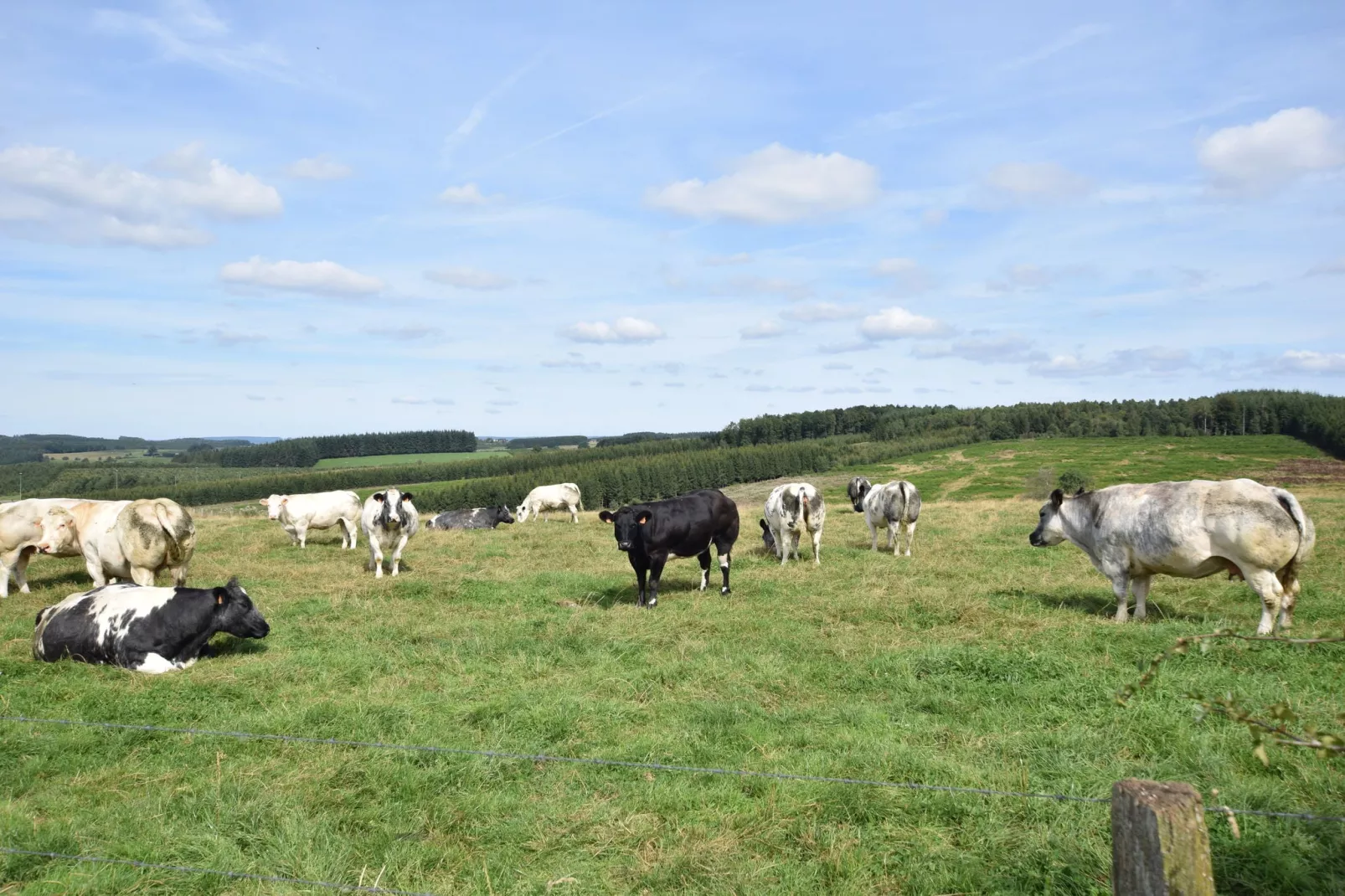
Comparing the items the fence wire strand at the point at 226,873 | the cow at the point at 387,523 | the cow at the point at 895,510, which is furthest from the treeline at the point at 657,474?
the fence wire strand at the point at 226,873

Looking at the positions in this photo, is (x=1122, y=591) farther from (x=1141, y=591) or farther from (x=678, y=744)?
(x=678, y=744)

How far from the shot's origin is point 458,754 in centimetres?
701

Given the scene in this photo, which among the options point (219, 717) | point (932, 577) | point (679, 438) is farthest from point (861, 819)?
point (679, 438)

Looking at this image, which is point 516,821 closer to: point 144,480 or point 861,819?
point 861,819

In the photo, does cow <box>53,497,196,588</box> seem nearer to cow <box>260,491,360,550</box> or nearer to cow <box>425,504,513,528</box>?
cow <box>260,491,360,550</box>

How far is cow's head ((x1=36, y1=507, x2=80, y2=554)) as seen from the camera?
15.0 metres

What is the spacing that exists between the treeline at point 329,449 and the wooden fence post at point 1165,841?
6661 inches

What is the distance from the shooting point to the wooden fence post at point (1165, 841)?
3.09 metres

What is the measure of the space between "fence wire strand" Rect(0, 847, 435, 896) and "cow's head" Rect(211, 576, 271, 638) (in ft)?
18.4

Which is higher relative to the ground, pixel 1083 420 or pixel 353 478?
pixel 1083 420

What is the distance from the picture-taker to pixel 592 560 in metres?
19.5

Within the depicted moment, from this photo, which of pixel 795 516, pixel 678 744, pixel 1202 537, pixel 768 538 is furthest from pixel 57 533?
pixel 1202 537

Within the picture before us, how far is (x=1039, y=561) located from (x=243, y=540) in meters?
21.4

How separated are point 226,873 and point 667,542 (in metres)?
10.3
